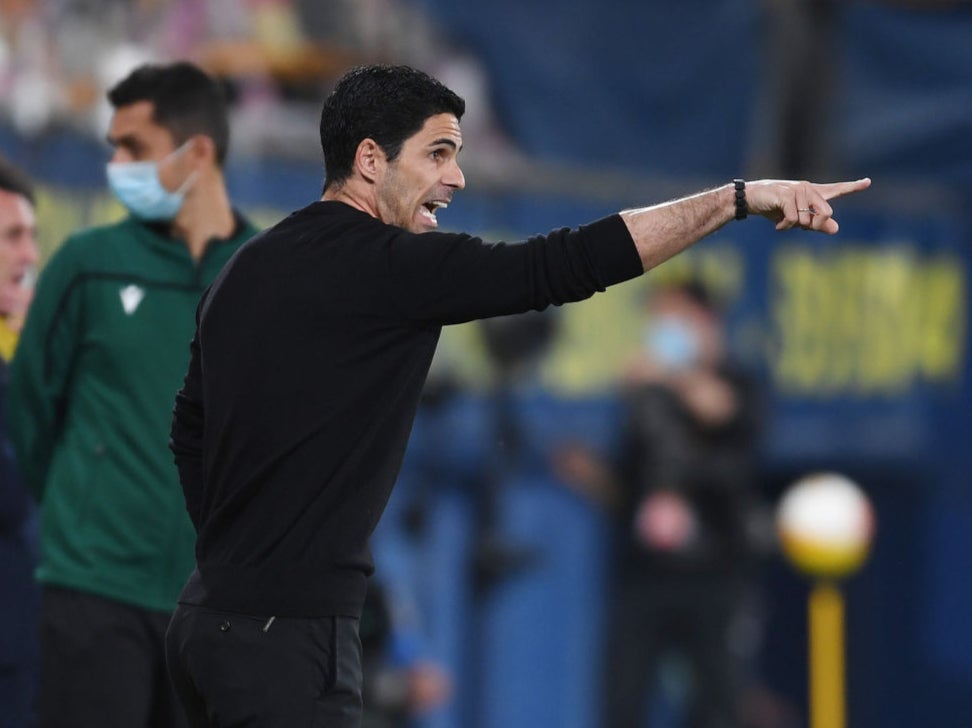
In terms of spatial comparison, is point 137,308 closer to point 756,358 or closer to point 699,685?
point 699,685

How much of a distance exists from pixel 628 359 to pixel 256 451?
Answer: 5.61 metres

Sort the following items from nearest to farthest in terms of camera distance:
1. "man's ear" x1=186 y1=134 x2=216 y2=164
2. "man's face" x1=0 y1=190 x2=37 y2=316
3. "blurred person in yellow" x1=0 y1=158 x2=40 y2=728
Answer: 1. "blurred person in yellow" x1=0 y1=158 x2=40 y2=728
2. "man's ear" x1=186 y1=134 x2=216 y2=164
3. "man's face" x1=0 y1=190 x2=37 y2=316

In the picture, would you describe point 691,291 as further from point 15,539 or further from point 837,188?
point 837,188

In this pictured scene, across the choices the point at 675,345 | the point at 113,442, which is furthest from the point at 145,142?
the point at 675,345

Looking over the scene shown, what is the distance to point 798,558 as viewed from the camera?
8.69 m

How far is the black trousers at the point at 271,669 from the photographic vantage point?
3.43 meters

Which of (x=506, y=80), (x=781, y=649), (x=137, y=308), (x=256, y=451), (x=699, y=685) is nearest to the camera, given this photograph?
(x=256, y=451)

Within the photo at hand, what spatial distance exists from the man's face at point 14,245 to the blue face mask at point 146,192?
0.41m

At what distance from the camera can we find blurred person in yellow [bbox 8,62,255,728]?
4.63 meters

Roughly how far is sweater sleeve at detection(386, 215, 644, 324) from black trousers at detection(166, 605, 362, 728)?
624mm

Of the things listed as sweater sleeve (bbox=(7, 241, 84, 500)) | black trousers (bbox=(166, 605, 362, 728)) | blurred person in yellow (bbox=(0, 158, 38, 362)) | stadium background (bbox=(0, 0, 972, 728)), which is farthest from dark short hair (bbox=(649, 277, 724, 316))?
black trousers (bbox=(166, 605, 362, 728))

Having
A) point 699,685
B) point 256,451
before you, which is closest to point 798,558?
point 699,685

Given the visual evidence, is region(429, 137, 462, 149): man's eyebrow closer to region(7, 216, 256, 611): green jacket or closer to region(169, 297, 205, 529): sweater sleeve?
region(169, 297, 205, 529): sweater sleeve

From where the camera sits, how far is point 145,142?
16.0ft
